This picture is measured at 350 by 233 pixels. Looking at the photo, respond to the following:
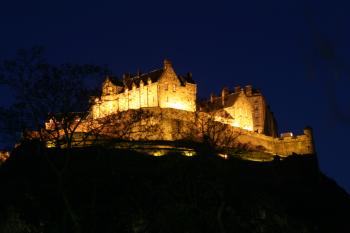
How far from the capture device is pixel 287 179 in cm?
6994

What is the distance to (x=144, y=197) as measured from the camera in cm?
4716

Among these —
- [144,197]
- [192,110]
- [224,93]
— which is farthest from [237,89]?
[144,197]

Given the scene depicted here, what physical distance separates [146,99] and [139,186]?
3931 centimetres

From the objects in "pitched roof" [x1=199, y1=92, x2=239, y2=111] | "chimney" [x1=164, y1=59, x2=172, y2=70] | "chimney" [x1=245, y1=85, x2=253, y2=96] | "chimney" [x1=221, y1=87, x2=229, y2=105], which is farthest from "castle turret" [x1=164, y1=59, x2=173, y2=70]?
"chimney" [x1=245, y1=85, x2=253, y2=96]

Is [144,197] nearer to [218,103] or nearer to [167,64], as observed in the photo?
[167,64]

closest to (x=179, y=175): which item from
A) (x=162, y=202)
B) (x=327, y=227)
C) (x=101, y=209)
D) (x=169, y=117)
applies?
(x=162, y=202)

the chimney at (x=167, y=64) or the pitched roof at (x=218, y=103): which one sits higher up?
the chimney at (x=167, y=64)

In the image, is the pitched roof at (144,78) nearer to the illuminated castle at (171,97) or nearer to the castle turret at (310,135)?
the illuminated castle at (171,97)

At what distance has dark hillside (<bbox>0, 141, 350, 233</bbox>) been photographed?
35219 millimetres

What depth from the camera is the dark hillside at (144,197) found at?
116ft

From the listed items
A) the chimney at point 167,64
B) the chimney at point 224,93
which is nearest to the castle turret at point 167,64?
the chimney at point 167,64

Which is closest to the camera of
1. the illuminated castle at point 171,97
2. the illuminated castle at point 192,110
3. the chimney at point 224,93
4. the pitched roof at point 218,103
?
the illuminated castle at point 192,110

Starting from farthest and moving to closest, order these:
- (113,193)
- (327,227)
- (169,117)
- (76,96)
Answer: (169,117) → (327,227) → (113,193) → (76,96)

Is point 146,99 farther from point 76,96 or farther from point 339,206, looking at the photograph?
point 76,96
